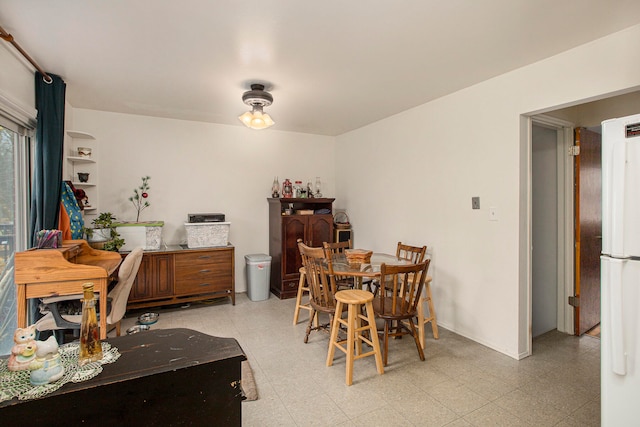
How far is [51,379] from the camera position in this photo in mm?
1093

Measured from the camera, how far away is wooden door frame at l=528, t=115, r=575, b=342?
3381 millimetres

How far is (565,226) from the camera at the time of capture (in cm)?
342

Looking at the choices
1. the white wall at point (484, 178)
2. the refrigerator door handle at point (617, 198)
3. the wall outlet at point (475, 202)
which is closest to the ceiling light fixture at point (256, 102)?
the white wall at point (484, 178)

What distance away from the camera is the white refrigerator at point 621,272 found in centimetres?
153

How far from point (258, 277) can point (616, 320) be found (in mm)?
3802

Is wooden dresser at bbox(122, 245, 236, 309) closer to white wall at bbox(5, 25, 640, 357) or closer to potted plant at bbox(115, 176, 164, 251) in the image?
potted plant at bbox(115, 176, 164, 251)

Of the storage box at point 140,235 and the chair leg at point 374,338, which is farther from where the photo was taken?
the storage box at point 140,235

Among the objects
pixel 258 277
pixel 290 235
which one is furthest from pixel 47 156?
pixel 290 235

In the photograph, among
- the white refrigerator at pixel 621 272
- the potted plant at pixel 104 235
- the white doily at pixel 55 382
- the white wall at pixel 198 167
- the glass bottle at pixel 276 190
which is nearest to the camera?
the white doily at pixel 55 382

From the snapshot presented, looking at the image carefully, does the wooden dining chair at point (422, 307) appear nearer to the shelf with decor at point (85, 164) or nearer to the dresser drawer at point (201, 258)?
the dresser drawer at point (201, 258)

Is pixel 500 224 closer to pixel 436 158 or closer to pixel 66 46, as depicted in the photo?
pixel 436 158

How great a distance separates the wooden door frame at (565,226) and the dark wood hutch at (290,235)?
2836mm

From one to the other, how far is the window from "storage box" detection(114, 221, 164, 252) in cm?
110

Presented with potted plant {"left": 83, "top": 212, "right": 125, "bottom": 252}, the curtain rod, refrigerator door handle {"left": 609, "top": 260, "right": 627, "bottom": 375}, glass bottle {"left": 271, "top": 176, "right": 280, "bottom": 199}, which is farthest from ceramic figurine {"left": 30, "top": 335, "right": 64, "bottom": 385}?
glass bottle {"left": 271, "top": 176, "right": 280, "bottom": 199}
